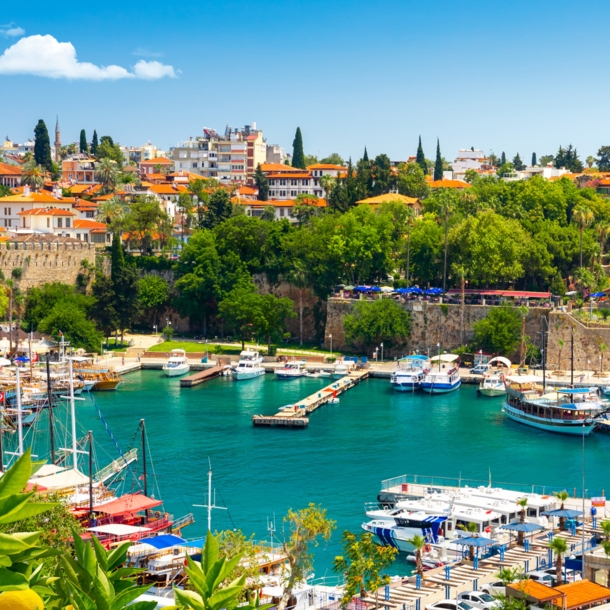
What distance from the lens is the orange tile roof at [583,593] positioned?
2114cm

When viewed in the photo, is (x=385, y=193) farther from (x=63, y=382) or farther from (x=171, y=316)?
(x=63, y=382)

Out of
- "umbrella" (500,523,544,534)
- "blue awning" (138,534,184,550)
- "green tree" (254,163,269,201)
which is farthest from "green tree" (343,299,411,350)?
"blue awning" (138,534,184,550)

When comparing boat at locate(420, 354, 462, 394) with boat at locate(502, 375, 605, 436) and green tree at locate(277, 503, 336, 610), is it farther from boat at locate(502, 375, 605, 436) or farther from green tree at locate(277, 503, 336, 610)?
green tree at locate(277, 503, 336, 610)

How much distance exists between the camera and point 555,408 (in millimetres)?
44344

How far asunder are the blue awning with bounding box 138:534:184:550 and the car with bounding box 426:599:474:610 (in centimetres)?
655

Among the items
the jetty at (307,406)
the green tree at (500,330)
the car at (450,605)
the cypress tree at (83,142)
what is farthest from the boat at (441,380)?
the cypress tree at (83,142)

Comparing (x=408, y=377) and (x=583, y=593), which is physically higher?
(x=408, y=377)

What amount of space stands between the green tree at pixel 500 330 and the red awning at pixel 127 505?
29368 mm

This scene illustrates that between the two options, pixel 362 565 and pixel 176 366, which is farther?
pixel 176 366

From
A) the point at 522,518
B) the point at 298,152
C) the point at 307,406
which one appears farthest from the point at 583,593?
the point at 298,152

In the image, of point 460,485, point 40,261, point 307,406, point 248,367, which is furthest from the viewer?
point 40,261

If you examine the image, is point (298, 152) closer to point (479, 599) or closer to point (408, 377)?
point (408, 377)

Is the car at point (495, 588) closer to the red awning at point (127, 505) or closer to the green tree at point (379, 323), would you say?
the red awning at point (127, 505)

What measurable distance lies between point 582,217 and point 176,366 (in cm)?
2389
